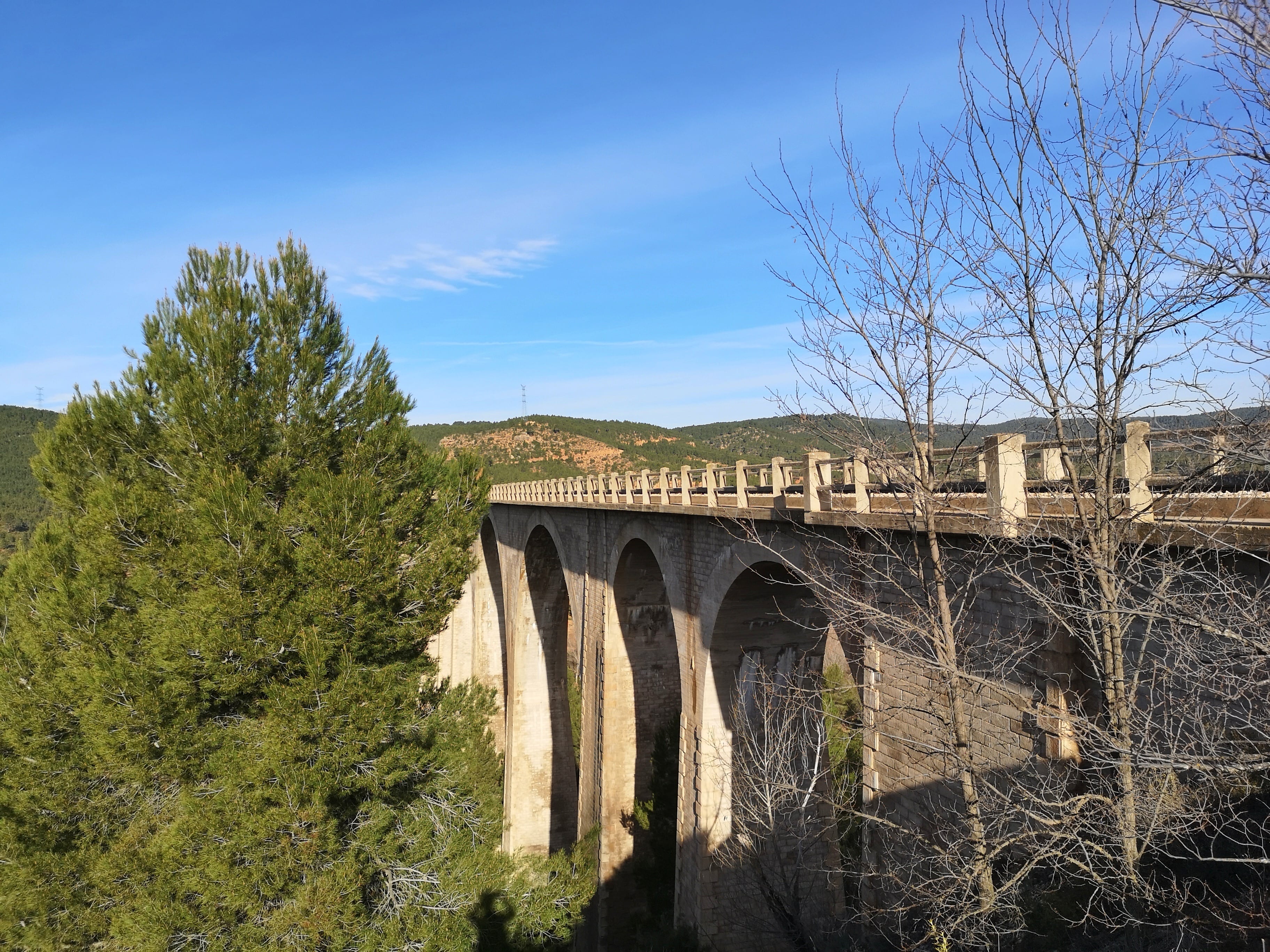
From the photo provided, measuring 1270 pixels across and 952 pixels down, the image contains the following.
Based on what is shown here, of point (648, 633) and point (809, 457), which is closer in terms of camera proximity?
A: point (809, 457)

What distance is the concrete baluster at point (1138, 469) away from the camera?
4.77 m

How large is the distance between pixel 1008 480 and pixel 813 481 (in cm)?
266

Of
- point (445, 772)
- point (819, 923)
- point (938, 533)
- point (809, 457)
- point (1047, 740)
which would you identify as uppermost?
point (809, 457)

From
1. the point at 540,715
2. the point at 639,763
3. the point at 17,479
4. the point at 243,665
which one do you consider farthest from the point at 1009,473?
the point at 17,479

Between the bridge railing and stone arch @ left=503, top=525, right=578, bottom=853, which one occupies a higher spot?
the bridge railing

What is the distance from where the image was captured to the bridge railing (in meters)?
4.47

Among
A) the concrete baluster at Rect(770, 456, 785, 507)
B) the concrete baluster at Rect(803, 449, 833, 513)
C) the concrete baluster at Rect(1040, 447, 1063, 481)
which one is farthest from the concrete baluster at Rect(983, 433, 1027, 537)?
the concrete baluster at Rect(770, 456, 785, 507)

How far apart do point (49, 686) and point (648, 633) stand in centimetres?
1058

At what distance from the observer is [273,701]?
930 cm

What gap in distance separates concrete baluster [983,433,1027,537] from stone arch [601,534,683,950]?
11.5 metres

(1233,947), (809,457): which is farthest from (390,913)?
(1233,947)

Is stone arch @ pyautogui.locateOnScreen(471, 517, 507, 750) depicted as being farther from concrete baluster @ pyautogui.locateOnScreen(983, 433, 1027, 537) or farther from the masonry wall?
concrete baluster @ pyautogui.locateOnScreen(983, 433, 1027, 537)

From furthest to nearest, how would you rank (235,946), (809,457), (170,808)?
(170,808) → (235,946) → (809,457)

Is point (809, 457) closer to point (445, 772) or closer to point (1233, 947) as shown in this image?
point (1233, 947)
